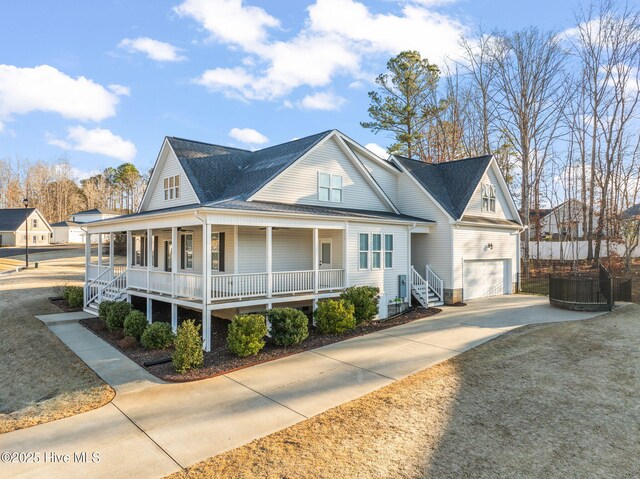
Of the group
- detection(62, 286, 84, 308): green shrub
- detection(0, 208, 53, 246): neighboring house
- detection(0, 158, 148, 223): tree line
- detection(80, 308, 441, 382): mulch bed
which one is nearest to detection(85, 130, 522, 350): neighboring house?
detection(62, 286, 84, 308): green shrub

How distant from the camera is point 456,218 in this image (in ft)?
57.1

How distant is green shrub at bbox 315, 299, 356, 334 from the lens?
12.0m

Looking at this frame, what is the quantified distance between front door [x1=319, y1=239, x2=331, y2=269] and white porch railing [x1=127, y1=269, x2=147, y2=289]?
22.6 ft

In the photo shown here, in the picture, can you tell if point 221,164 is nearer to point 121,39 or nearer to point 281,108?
point 121,39

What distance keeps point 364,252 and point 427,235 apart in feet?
16.6

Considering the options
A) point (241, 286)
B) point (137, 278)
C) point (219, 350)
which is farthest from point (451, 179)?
point (137, 278)

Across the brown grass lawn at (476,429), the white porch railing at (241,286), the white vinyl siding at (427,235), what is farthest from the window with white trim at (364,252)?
the brown grass lawn at (476,429)

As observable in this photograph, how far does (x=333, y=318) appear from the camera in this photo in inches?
473

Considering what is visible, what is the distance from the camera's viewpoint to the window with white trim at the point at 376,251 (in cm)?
1510

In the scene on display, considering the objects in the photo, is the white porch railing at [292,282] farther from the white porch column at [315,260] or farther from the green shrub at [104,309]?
the green shrub at [104,309]

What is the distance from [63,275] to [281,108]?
1928cm

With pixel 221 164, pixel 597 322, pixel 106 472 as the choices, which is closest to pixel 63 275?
pixel 221 164

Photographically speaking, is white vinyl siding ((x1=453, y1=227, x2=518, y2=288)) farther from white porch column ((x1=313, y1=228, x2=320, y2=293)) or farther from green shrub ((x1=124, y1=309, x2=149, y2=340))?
green shrub ((x1=124, y1=309, x2=149, y2=340))

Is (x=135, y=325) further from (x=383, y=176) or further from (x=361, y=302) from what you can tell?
(x=383, y=176)
